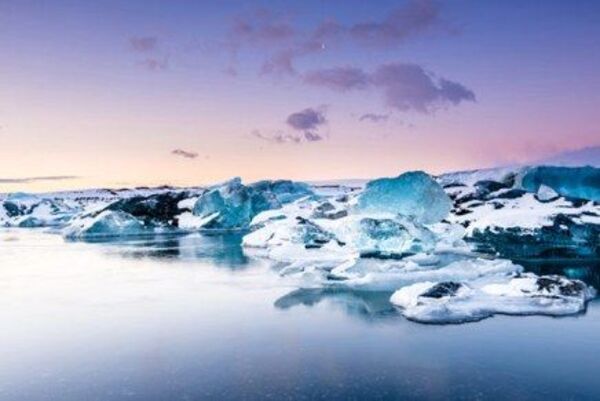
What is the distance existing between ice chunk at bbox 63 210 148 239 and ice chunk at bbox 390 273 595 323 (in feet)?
107

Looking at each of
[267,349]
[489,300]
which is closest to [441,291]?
[489,300]

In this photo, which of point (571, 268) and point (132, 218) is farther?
point (132, 218)

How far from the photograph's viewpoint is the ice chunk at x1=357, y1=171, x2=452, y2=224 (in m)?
22.4

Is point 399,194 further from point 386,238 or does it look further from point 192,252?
point 192,252

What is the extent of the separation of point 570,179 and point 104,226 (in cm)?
3042

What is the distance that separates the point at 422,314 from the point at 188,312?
4.86m

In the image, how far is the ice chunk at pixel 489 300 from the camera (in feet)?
38.0

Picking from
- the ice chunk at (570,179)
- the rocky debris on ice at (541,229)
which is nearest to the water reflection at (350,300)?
the rocky debris on ice at (541,229)

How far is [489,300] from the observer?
1247 cm

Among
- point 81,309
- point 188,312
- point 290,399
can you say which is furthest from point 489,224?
point 290,399

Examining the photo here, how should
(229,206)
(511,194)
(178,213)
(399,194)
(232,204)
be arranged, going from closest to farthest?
(399,194), (511,194), (232,204), (229,206), (178,213)

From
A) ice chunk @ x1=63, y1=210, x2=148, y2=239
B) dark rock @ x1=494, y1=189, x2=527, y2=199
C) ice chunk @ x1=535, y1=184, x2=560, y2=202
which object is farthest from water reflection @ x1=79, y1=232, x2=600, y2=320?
dark rock @ x1=494, y1=189, x2=527, y2=199

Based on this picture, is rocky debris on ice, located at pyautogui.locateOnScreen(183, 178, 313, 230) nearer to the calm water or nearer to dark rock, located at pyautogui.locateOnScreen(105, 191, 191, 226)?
dark rock, located at pyautogui.locateOnScreen(105, 191, 191, 226)

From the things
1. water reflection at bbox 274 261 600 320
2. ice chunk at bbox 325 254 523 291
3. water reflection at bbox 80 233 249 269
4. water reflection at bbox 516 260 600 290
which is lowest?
water reflection at bbox 516 260 600 290
